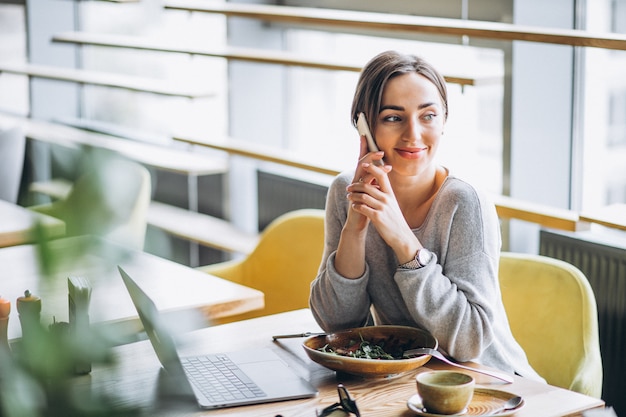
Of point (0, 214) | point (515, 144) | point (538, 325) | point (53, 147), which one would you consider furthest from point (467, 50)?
point (53, 147)

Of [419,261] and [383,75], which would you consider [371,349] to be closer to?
[419,261]

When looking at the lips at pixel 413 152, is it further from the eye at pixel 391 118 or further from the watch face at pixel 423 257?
the watch face at pixel 423 257

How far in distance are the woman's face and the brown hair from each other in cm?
1

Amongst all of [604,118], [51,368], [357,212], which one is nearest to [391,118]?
[357,212]

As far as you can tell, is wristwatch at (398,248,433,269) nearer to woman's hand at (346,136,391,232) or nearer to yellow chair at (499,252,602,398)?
woman's hand at (346,136,391,232)

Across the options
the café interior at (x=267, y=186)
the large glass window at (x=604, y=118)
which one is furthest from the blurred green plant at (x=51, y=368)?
the large glass window at (x=604, y=118)

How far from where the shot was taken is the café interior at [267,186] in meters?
0.58

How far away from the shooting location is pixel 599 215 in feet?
8.02

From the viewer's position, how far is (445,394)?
1538 mm

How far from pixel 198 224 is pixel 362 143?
2621mm

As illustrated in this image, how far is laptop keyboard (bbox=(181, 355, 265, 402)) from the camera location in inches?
65.5

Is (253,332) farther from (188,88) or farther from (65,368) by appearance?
(188,88)

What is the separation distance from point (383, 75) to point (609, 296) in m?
1.31

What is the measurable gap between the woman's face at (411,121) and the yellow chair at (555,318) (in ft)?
1.73
